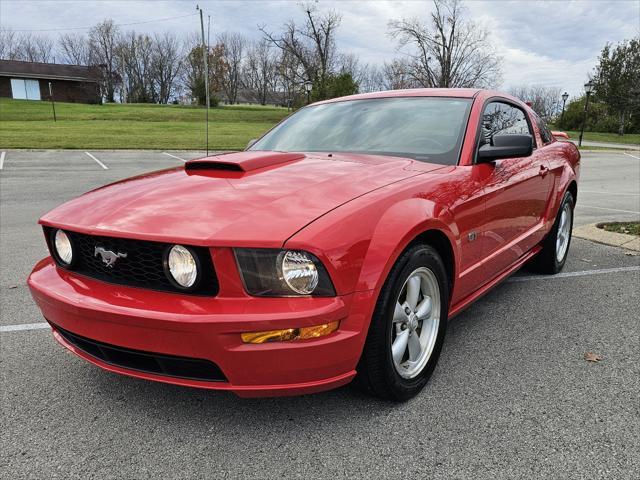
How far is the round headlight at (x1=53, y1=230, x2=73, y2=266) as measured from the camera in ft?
7.38

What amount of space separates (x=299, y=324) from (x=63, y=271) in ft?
3.99

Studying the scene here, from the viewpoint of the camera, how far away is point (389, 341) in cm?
212

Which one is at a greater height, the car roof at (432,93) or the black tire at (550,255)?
the car roof at (432,93)

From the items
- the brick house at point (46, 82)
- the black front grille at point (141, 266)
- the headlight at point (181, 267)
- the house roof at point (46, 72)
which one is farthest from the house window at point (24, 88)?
the headlight at point (181, 267)

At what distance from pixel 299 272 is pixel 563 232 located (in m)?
3.65

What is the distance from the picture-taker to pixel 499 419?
2223 mm

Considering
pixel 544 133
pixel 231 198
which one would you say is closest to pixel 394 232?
Answer: pixel 231 198

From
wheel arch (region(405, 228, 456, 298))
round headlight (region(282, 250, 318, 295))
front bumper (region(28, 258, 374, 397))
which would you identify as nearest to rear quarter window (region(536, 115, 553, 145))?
wheel arch (region(405, 228, 456, 298))

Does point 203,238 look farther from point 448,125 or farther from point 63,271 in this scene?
point 448,125

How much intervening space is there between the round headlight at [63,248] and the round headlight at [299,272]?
1056 mm

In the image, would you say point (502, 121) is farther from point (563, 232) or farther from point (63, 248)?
point (63, 248)

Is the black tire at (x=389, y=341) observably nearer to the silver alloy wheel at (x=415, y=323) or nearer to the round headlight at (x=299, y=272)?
the silver alloy wheel at (x=415, y=323)

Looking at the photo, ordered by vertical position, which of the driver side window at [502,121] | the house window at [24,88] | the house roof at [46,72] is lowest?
the driver side window at [502,121]

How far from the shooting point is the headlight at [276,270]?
182cm
